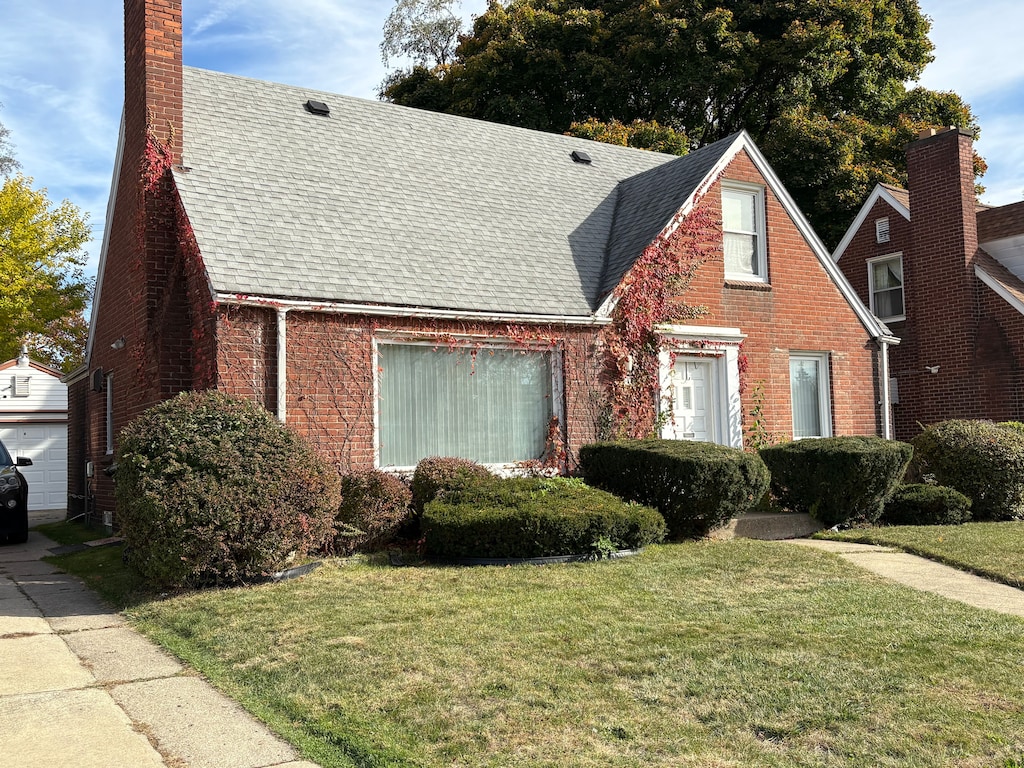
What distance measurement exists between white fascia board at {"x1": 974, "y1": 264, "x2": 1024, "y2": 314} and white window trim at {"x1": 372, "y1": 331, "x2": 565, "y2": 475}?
1105 centimetres

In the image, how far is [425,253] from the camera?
1241cm

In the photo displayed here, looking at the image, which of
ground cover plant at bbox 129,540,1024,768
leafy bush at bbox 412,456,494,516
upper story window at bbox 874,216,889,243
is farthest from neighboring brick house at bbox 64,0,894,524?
upper story window at bbox 874,216,889,243

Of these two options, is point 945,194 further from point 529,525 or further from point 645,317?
point 529,525

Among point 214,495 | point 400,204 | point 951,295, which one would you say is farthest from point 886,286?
point 214,495

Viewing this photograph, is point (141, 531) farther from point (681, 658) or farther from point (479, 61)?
point (479, 61)

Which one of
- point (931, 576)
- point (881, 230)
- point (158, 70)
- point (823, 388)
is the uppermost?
point (158, 70)

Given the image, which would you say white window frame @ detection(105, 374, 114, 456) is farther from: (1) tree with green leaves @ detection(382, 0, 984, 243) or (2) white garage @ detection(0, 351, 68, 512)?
(1) tree with green leaves @ detection(382, 0, 984, 243)

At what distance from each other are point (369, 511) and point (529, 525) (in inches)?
78.8

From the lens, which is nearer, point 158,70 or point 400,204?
point 158,70

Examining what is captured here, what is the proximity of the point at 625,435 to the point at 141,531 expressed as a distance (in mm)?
7257

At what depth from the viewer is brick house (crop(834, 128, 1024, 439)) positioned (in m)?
18.3

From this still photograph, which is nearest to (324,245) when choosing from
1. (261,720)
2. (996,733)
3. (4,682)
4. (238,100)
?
(238,100)

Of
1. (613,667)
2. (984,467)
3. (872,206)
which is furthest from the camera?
(872,206)

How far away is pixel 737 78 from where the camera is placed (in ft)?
89.0
